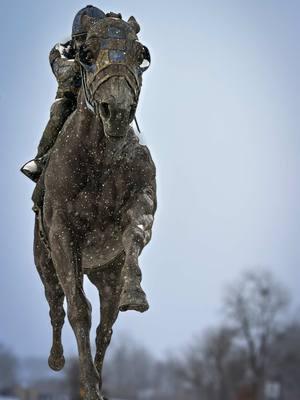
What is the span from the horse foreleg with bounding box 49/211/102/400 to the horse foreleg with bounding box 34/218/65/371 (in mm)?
1524

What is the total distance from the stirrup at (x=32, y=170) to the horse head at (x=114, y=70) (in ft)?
6.18

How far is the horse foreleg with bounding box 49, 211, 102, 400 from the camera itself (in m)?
9.64

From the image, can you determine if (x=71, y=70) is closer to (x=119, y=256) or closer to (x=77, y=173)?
(x=77, y=173)

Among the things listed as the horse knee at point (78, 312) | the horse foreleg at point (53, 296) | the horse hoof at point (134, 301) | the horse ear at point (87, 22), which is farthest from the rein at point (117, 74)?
the horse foreleg at point (53, 296)

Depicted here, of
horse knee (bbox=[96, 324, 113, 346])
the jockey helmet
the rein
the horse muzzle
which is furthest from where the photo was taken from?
horse knee (bbox=[96, 324, 113, 346])

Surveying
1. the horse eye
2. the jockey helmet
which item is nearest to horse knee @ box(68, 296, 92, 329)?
the horse eye

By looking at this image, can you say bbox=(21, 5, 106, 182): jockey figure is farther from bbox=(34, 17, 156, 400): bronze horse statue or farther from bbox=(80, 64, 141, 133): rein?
bbox=(80, 64, 141, 133): rein

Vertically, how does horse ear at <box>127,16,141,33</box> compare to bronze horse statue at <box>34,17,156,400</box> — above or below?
above

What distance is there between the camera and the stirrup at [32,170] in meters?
11.0

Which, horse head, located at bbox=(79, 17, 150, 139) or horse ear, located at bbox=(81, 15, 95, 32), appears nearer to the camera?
horse head, located at bbox=(79, 17, 150, 139)

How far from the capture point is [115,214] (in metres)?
9.81

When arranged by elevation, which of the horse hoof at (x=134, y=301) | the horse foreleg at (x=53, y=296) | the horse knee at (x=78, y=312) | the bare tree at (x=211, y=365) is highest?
the bare tree at (x=211, y=365)

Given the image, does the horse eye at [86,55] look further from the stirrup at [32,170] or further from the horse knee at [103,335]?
the horse knee at [103,335]

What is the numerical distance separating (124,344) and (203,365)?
81444 mm
